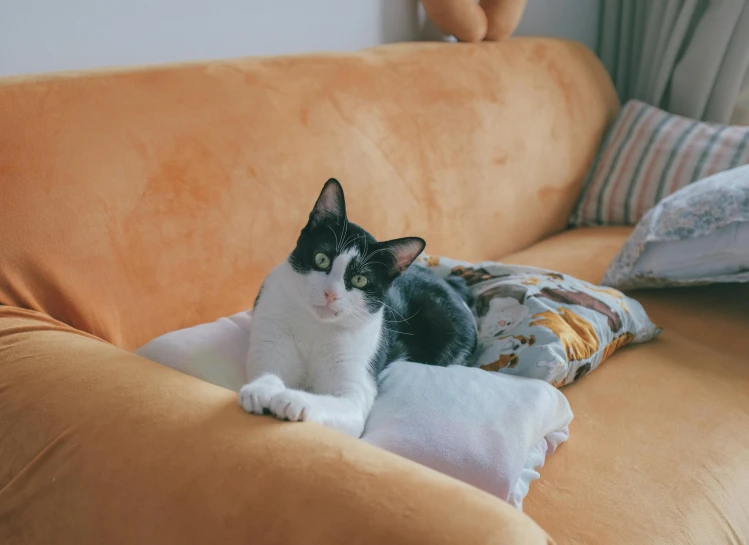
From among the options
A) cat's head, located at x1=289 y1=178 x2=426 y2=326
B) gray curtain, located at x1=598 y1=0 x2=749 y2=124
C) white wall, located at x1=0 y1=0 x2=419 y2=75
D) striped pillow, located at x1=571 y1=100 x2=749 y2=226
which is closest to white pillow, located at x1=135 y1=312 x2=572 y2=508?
cat's head, located at x1=289 y1=178 x2=426 y2=326

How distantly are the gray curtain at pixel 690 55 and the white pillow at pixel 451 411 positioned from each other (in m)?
1.68

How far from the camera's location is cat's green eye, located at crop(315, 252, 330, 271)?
1070 millimetres

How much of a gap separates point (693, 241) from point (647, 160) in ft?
2.09

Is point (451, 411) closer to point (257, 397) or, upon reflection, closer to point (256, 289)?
point (257, 397)

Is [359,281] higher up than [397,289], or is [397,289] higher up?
[359,281]

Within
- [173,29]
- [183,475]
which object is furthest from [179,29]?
[183,475]

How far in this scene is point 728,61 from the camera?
234cm

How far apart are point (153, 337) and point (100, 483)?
52 cm

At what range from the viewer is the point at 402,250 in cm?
111

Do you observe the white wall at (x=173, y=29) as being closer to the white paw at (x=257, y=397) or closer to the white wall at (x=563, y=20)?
the white wall at (x=563, y=20)

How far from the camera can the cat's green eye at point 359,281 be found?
42.2 inches

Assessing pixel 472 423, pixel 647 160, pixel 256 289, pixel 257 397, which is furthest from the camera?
pixel 647 160

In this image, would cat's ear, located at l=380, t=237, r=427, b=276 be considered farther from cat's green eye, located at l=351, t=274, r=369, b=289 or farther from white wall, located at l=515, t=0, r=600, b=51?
white wall, located at l=515, t=0, r=600, b=51

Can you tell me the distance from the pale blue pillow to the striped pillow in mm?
402
